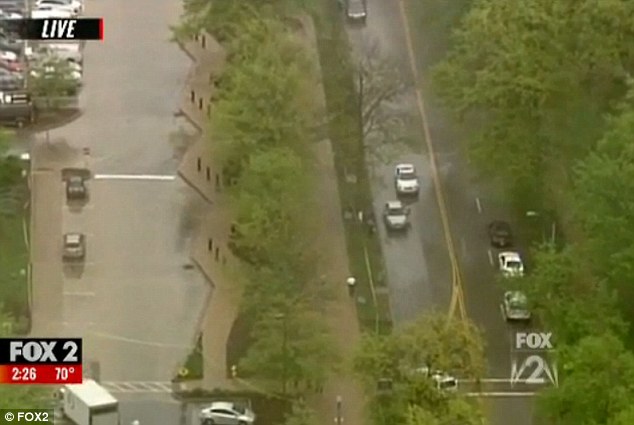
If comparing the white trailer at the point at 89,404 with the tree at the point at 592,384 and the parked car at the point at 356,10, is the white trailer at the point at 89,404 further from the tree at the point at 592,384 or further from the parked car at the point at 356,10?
the parked car at the point at 356,10

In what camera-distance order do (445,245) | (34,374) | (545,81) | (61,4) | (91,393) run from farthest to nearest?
(61,4), (545,81), (445,245), (91,393), (34,374)

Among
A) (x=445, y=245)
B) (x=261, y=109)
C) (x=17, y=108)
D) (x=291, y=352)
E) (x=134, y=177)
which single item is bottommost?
(x=291, y=352)

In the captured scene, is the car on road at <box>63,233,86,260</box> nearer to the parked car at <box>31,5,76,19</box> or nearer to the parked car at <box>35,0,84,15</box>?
the parked car at <box>31,5,76,19</box>

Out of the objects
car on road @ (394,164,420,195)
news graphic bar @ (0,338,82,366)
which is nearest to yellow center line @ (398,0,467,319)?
car on road @ (394,164,420,195)

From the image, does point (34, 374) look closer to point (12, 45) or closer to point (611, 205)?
point (611, 205)

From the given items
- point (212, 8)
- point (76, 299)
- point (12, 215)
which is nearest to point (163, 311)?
point (76, 299)

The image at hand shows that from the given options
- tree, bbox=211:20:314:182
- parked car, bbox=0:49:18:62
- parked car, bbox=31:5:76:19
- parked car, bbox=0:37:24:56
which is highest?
parked car, bbox=31:5:76:19

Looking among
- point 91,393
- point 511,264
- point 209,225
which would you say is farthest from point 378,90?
point 91,393
